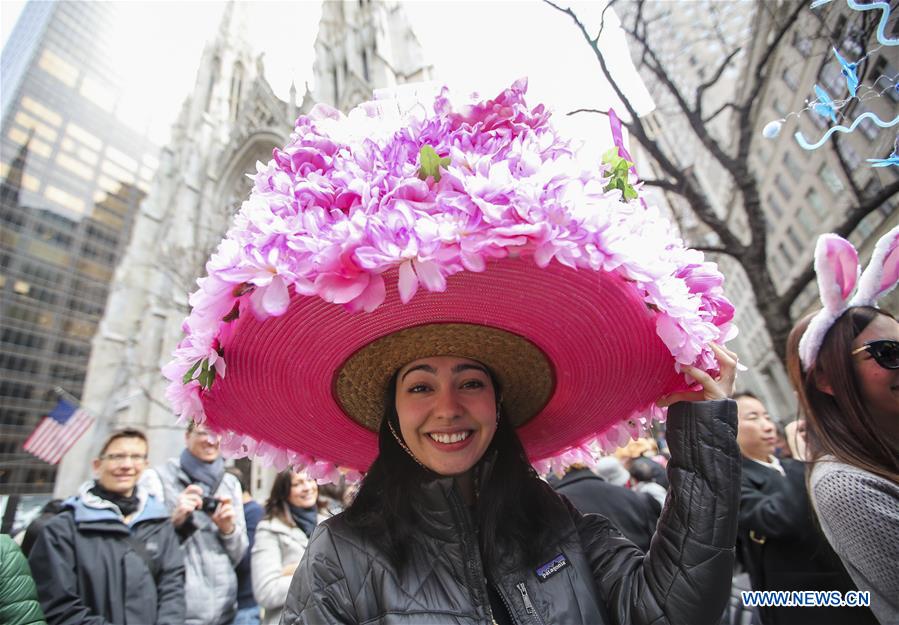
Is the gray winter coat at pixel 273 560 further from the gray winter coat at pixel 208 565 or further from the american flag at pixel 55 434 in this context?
the american flag at pixel 55 434

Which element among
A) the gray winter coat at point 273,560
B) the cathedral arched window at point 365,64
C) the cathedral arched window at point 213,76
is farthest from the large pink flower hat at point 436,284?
the cathedral arched window at point 213,76

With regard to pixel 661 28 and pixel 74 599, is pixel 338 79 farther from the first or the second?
pixel 74 599

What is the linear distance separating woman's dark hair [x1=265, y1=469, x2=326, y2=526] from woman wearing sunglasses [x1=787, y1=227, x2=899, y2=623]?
133 inches

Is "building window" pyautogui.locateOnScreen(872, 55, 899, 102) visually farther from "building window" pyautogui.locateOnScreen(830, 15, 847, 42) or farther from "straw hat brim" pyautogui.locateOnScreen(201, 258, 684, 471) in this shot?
"straw hat brim" pyautogui.locateOnScreen(201, 258, 684, 471)

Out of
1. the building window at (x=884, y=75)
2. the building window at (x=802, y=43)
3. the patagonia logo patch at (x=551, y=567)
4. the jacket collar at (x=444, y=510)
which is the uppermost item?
the building window at (x=802, y=43)

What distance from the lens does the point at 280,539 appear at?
3.56 metres

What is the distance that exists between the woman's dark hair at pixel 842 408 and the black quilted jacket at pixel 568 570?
89 centimetres

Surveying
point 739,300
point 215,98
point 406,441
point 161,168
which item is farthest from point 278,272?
point 215,98

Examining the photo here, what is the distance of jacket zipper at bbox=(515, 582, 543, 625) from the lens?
132cm

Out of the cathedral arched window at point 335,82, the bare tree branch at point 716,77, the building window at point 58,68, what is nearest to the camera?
the bare tree branch at point 716,77

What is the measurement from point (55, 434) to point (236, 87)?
3249cm

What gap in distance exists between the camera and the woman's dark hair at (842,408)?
1723 millimetres

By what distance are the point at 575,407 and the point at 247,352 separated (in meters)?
1.24

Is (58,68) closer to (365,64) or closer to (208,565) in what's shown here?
(365,64)
